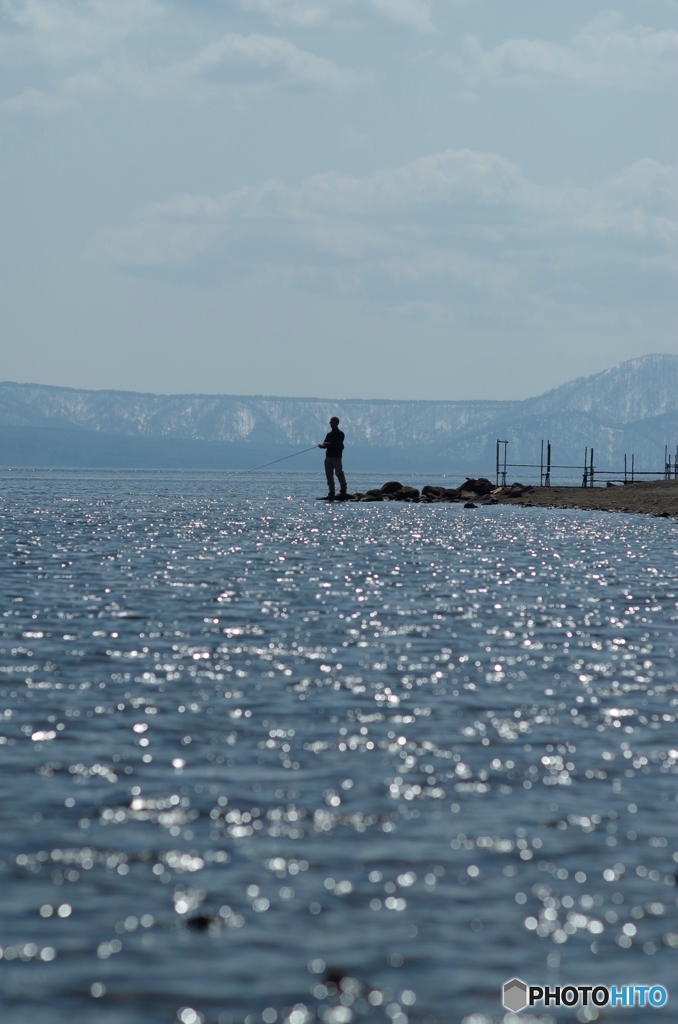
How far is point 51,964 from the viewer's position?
7195 millimetres

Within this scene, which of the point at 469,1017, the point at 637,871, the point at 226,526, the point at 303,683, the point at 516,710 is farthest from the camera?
the point at 226,526

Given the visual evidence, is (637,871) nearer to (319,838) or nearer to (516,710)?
(319,838)

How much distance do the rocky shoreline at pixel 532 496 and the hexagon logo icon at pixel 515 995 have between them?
62.1 meters

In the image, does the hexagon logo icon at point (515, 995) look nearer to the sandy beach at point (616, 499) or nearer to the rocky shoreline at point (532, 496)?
the sandy beach at point (616, 499)

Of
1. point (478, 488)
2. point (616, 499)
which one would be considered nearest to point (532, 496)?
point (478, 488)

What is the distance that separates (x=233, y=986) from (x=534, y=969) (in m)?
1.56

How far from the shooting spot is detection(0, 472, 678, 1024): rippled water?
7141mm

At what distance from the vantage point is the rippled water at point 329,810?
23.4ft

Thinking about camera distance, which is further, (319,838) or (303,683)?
(303,683)

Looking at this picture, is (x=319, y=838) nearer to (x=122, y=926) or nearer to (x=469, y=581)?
(x=122, y=926)

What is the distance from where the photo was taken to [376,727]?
12.8 m

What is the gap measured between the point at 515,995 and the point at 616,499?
7170cm

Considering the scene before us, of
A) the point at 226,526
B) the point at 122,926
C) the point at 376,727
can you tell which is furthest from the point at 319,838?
the point at 226,526

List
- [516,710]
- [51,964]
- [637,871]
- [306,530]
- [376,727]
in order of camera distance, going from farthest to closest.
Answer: [306,530] < [516,710] < [376,727] < [637,871] < [51,964]
